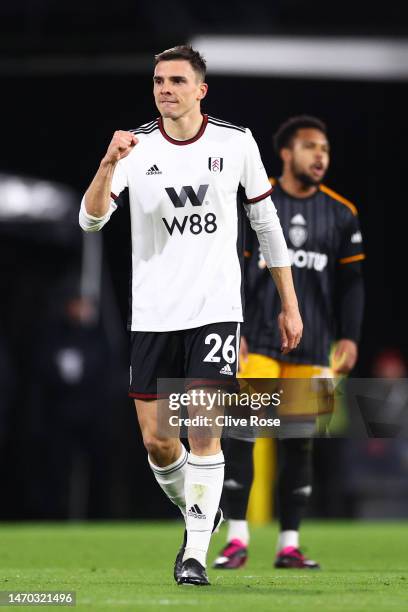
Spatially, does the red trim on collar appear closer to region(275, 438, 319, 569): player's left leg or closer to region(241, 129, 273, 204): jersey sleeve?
region(241, 129, 273, 204): jersey sleeve

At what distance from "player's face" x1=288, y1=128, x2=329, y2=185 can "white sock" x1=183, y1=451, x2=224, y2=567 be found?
91.3 inches

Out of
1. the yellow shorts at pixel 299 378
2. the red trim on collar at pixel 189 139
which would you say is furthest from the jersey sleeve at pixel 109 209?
the yellow shorts at pixel 299 378

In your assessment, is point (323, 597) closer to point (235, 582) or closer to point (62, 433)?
point (235, 582)

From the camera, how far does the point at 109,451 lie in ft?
43.9

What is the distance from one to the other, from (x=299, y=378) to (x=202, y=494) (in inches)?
69.7

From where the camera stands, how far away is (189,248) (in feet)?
21.1

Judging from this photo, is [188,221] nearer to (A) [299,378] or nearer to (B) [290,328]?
(B) [290,328]

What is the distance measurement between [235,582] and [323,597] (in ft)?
2.58

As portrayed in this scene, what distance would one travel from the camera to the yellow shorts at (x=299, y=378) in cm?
782

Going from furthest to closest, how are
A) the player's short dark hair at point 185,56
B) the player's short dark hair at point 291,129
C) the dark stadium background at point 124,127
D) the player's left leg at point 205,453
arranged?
the dark stadium background at point 124,127
the player's short dark hair at point 291,129
the player's short dark hair at point 185,56
the player's left leg at point 205,453

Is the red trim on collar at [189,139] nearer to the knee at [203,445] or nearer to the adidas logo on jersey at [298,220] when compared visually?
the knee at [203,445]

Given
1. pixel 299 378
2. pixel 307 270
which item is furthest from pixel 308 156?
pixel 299 378

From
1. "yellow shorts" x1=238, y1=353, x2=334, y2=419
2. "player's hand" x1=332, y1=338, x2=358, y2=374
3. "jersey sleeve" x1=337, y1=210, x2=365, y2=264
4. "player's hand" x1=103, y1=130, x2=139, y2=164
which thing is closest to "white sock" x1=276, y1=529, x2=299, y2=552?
"yellow shorts" x1=238, y1=353, x2=334, y2=419

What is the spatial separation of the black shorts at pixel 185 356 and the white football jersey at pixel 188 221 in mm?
47
